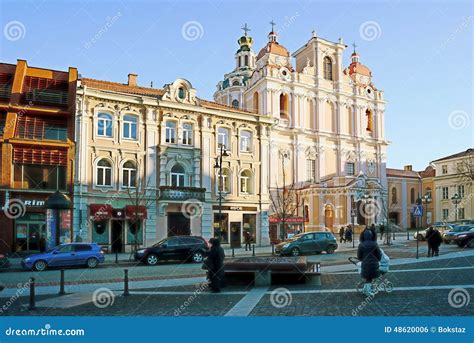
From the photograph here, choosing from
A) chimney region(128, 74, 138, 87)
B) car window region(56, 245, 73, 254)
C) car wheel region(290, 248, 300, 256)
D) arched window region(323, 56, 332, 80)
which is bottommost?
car wheel region(290, 248, 300, 256)

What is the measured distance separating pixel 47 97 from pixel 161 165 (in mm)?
9569

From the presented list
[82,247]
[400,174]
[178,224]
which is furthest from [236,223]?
[400,174]

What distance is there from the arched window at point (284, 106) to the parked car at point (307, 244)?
26922 mm

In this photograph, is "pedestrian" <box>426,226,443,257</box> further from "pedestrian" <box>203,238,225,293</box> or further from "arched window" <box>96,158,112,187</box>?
"arched window" <box>96,158,112,187</box>

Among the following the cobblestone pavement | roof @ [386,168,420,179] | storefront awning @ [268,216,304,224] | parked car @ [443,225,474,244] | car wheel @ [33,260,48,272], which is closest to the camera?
the cobblestone pavement

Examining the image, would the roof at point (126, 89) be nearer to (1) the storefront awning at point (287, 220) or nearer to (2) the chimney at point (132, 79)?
(2) the chimney at point (132, 79)

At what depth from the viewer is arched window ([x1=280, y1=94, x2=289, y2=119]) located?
5431 cm

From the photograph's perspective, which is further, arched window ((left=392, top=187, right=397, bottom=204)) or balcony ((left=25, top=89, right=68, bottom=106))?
arched window ((left=392, top=187, right=397, bottom=204))

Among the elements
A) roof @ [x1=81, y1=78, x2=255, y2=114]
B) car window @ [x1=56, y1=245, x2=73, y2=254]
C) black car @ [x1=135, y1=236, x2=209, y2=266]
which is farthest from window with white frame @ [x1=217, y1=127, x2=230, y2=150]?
car window @ [x1=56, y1=245, x2=73, y2=254]

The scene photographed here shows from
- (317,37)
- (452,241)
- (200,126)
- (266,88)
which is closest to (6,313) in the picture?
(200,126)

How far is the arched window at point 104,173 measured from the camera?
32.8 meters

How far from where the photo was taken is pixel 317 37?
187 feet

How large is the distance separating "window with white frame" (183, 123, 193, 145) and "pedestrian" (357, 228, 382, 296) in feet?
84.6

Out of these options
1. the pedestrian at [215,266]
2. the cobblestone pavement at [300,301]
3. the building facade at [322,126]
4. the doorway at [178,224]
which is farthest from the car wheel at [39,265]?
the building facade at [322,126]
